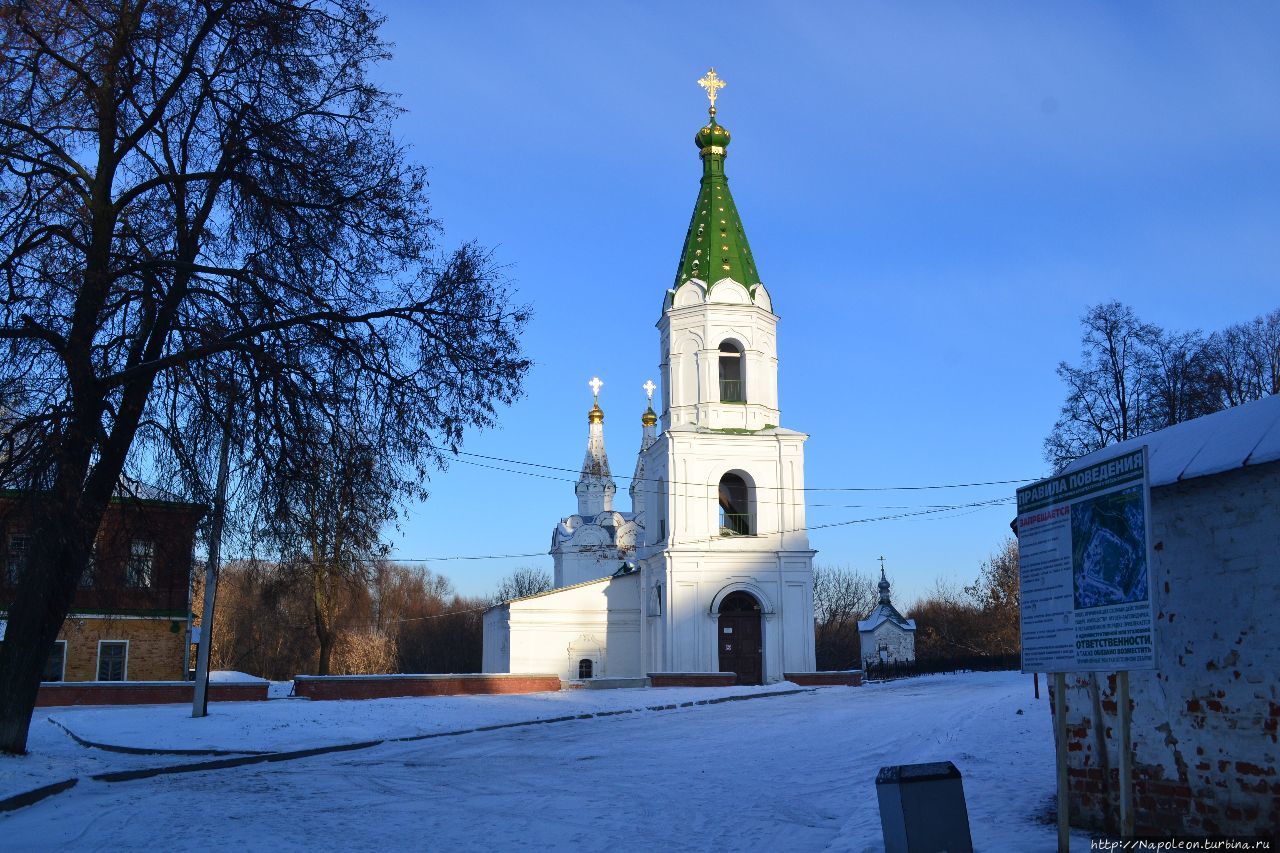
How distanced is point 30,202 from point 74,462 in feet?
10.8

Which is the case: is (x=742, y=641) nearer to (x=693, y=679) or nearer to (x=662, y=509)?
(x=662, y=509)

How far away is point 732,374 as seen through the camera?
43.6m

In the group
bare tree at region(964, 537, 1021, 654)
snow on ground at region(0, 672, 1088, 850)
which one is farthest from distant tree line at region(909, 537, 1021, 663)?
snow on ground at region(0, 672, 1088, 850)

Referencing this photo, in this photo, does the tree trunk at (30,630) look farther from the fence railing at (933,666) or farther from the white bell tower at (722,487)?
the fence railing at (933,666)

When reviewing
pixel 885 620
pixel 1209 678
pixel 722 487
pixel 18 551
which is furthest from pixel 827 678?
pixel 1209 678

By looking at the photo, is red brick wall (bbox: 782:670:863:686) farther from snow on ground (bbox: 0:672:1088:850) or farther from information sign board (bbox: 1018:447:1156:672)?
information sign board (bbox: 1018:447:1156:672)

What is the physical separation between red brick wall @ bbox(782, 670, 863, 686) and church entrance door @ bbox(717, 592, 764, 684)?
4.20 meters

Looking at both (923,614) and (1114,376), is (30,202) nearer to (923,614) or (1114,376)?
(1114,376)

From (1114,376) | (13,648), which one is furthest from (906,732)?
(1114,376)

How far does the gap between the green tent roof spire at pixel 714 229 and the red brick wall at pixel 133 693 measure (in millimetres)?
22784

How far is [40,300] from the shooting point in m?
12.7

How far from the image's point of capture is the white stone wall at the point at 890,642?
51906mm

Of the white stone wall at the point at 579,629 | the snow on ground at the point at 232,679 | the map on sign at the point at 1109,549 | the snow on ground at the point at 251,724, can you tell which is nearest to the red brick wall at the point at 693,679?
the snow on ground at the point at 251,724

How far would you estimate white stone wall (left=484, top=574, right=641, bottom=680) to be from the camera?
4772cm
